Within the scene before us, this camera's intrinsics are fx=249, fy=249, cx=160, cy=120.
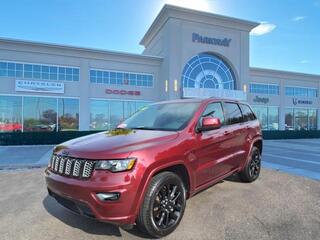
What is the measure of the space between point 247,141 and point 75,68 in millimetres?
18582

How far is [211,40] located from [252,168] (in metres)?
21.3

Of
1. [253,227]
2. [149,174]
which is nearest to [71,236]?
[149,174]

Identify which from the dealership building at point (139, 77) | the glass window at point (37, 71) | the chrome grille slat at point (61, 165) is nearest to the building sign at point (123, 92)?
the dealership building at point (139, 77)

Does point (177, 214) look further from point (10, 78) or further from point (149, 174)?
point (10, 78)

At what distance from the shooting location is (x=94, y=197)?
9.44 ft

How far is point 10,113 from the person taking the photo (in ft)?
62.6

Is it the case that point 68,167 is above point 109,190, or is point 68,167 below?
above

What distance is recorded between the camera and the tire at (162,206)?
3.08 metres

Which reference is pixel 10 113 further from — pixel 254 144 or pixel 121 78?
pixel 254 144

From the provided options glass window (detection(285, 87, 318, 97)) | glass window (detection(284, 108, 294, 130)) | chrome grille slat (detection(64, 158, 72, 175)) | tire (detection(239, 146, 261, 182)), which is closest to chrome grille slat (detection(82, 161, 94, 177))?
chrome grille slat (detection(64, 158, 72, 175))

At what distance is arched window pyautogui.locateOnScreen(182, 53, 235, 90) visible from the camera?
79.6ft

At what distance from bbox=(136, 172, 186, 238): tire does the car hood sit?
18.8 inches

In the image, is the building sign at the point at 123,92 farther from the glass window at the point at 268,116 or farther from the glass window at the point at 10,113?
the glass window at the point at 268,116

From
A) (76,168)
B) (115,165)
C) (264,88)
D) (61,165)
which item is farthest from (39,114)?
(264,88)
